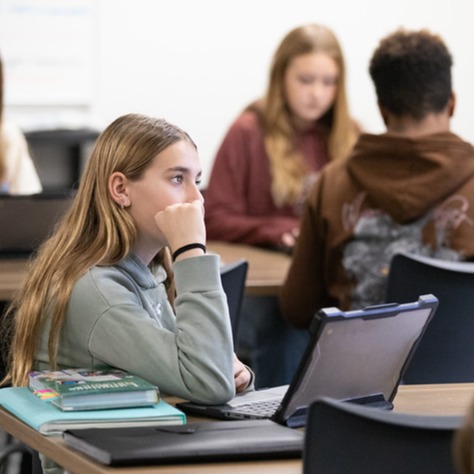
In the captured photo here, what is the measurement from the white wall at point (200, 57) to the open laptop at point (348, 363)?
4.54 metres

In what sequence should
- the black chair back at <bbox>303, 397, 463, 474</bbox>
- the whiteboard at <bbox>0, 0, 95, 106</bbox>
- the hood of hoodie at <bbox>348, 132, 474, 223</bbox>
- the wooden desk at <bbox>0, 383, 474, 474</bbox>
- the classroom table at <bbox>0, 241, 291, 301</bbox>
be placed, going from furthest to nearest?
the whiteboard at <bbox>0, 0, 95, 106</bbox>
the classroom table at <bbox>0, 241, 291, 301</bbox>
the hood of hoodie at <bbox>348, 132, 474, 223</bbox>
the wooden desk at <bbox>0, 383, 474, 474</bbox>
the black chair back at <bbox>303, 397, 463, 474</bbox>

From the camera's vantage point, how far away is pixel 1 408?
1.95 m

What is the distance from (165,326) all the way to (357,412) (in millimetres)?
855

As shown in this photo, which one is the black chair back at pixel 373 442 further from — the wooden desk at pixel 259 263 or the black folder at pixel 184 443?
the wooden desk at pixel 259 263

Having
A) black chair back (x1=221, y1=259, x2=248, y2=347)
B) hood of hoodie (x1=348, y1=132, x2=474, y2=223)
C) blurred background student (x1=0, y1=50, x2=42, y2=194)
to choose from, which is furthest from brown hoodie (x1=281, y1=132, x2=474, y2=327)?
blurred background student (x1=0, y1=50, x2=42, y2=194)

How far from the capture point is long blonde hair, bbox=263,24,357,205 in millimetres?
4332

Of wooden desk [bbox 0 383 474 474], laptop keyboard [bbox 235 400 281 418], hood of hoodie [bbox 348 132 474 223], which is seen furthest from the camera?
hood of hoodie [bbox 348 132 474 223]

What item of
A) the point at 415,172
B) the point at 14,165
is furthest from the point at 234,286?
the point at 14,165

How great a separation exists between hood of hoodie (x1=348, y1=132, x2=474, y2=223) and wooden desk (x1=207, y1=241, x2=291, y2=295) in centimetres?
48

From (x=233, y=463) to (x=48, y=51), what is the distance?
4.98 metres

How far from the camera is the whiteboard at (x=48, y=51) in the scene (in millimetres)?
6320

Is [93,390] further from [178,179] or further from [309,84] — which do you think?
[309,84]

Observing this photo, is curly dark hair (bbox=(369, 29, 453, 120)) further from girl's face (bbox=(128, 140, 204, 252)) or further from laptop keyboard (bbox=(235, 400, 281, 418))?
laptop keyboard (bbox=(235, 400, 281, 418))

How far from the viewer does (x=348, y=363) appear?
1840 millimetres
